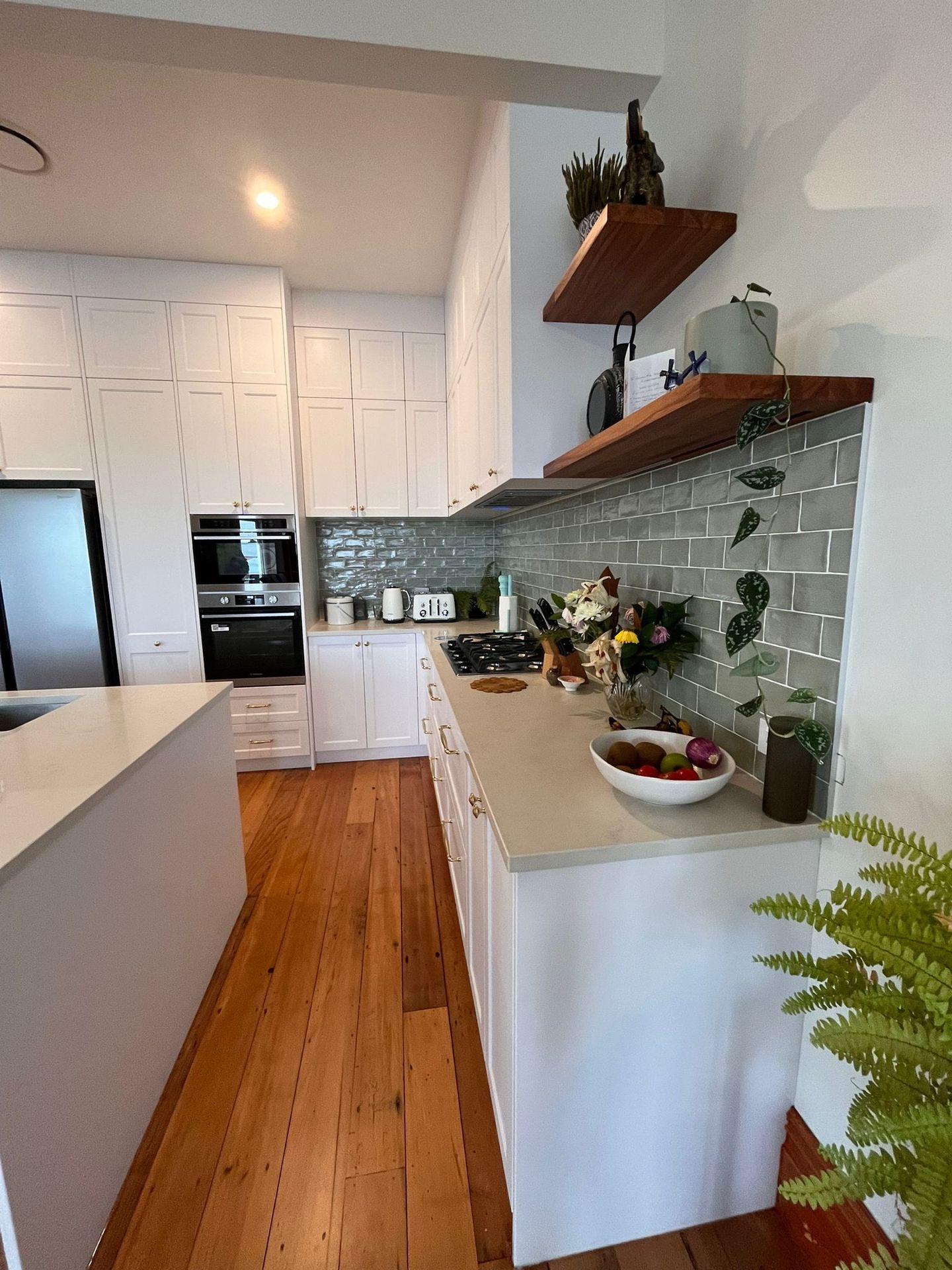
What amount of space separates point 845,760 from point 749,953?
393mm

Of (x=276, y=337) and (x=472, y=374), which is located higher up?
(x=276, y=337)

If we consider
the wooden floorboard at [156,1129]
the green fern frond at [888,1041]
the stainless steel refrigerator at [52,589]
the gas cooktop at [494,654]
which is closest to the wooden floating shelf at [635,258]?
the gas cooktop at [494,654]

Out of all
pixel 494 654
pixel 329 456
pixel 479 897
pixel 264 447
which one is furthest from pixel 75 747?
pixel 329 456

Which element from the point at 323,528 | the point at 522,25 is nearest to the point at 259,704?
the point at 323,528

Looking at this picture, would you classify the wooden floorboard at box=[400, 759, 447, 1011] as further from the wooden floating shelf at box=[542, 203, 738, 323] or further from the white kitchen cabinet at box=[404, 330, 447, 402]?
the white kitchen cabinet at box=[404, 330, 447, 402]

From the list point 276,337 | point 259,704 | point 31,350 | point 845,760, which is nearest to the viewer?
point 845,760

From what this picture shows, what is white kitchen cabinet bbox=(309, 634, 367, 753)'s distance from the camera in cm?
310

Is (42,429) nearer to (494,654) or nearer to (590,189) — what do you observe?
(494,654)

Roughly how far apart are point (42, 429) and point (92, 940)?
2901mm

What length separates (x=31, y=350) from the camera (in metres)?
2.70

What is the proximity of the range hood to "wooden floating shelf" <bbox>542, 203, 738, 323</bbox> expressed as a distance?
18.1 inches

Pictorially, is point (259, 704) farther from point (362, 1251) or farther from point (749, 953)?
point (749, 953)

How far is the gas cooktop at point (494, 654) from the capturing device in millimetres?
1955

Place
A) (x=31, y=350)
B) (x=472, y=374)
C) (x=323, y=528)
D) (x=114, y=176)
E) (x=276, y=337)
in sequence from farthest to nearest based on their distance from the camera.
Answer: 1. (x=323, y=528)
2. (x=276, y=337)
3. (x=31, y=350)
4. (x=472, y=374)
5. (x=114, y=176)
